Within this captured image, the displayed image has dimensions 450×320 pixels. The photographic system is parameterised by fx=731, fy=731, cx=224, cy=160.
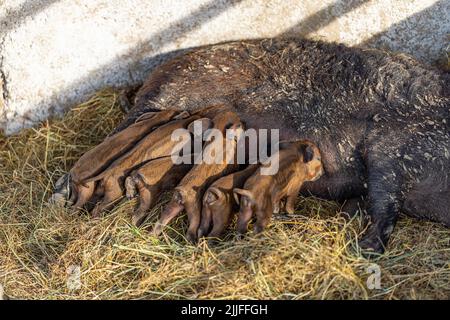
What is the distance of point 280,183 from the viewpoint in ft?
11.8

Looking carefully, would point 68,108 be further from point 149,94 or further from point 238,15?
point 238,15

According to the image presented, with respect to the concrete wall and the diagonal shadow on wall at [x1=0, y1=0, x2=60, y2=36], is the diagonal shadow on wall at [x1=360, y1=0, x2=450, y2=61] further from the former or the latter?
the diagonal shadow on wall at [x1=0, y1=0, x2=60, y2=36]

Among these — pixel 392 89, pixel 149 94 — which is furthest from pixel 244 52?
pixel 392 89

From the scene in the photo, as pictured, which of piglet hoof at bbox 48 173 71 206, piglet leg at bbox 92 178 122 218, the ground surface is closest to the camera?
the ground surface

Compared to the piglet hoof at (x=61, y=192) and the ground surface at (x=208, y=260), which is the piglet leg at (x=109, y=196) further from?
the piglet hoof at (x=61, y=192)

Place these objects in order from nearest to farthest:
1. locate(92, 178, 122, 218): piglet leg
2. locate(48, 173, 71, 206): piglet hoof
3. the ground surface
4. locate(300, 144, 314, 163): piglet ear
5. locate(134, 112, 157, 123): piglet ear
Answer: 1. the ground surface
2. locate(300, 144, 314, 163): piglet ear
3. locate(92, 178, 122, 218): piglet leg
4. locate(48, 173, 71, 206): piglet hoof
5. locate(134, 112, 157, 123): piglet ear

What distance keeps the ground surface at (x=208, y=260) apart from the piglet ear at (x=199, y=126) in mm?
482

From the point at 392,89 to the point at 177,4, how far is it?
4.87 ft

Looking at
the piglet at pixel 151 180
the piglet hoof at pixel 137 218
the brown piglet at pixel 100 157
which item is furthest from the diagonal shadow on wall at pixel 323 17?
the piglet hoof at pixel 137 218

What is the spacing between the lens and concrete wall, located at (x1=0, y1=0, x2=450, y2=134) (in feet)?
15.0

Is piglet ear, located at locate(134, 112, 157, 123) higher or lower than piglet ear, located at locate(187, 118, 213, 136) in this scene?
higher

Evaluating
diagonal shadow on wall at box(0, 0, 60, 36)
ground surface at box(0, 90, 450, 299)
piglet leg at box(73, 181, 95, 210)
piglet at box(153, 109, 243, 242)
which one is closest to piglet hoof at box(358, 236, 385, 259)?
ground surface at box(0, 90, 450, 299)

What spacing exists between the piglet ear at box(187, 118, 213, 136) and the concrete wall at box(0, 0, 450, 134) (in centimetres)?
86

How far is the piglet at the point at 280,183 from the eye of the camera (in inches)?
138
